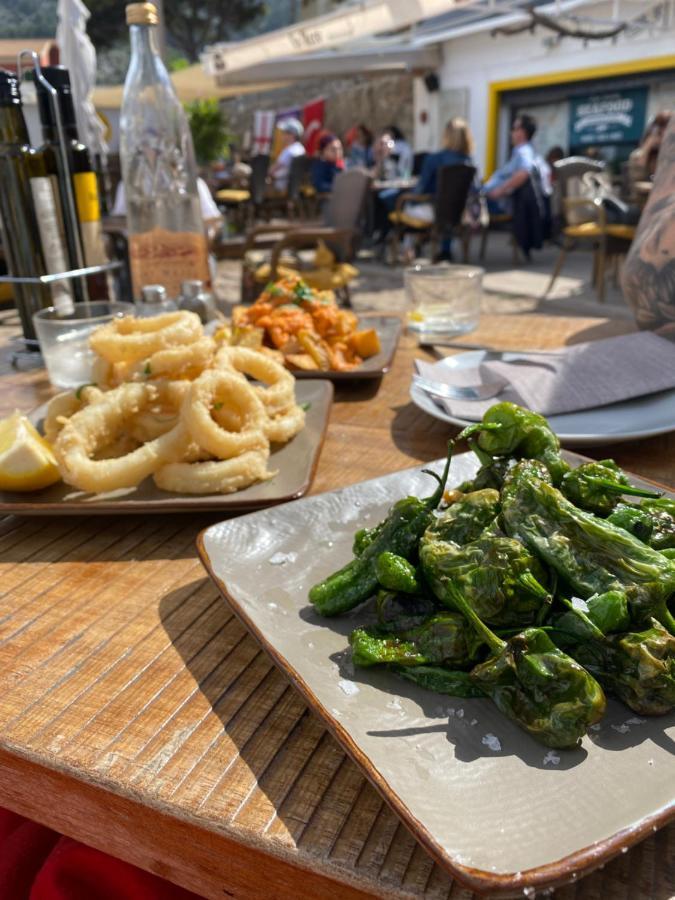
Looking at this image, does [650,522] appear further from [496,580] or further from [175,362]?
[175,362]

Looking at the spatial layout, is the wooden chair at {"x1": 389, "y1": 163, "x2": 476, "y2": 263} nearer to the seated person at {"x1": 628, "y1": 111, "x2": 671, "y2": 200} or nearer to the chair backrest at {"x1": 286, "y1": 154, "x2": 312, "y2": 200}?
the seated person at {"x1": 628, "y1": 111, "x2": 671, "y2": 200}

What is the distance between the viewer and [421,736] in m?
0.66

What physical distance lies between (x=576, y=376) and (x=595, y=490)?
781 mm

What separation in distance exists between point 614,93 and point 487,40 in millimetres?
3186

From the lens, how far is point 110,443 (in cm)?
134

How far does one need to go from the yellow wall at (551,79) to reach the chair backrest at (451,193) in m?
5.31

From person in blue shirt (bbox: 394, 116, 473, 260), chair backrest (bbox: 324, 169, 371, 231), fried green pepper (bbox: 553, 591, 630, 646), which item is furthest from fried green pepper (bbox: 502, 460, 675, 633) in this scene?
person in blue shirt (bbox: 394, 116, 473, 260)

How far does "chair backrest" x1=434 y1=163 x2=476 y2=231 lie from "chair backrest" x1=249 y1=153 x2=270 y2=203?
4561mm

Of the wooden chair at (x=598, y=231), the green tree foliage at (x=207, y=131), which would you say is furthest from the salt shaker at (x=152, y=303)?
the green tree foliage at (x=207, y=131)

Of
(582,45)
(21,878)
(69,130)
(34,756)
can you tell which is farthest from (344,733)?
(582,45)

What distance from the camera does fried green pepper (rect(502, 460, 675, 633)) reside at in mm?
700

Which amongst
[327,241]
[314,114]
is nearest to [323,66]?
[314,114]

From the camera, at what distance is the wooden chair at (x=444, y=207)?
367 inches

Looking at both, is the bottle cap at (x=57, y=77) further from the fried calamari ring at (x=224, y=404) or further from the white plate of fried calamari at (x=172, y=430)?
the fried calamari ring at (x=224, y=404)
